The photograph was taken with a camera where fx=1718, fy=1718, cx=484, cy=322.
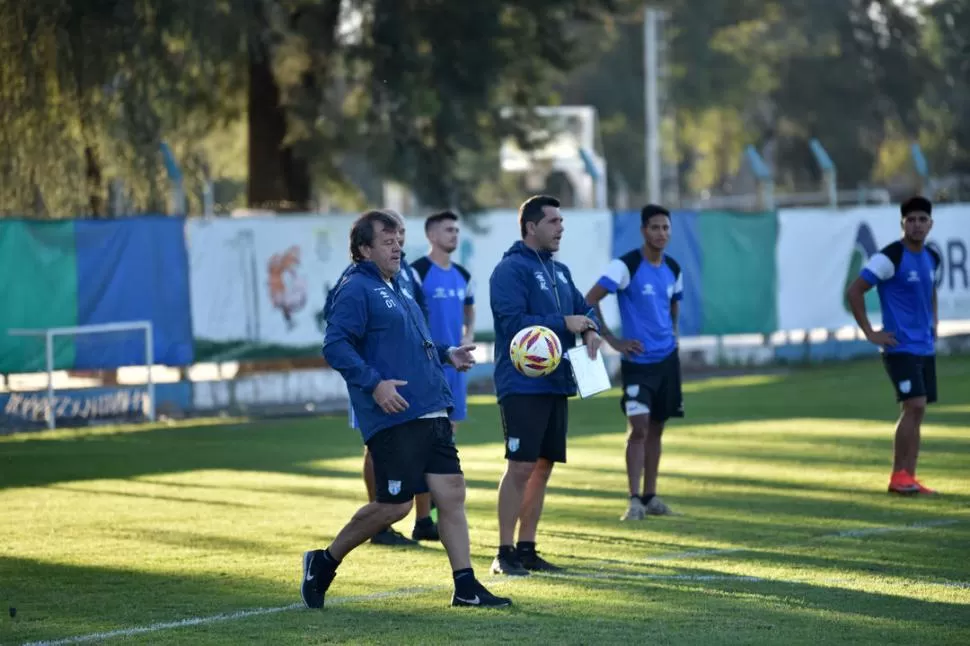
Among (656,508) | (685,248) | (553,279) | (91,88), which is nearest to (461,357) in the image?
(553,279)

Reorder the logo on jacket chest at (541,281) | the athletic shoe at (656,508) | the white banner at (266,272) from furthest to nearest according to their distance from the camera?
the white banner at (266,272)
the athletic shoe at (656,508)
the logo on jacket chest at (541,281)

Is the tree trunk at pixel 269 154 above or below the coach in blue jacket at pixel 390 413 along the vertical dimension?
above

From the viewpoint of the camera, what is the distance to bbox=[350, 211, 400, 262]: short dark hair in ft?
30.0

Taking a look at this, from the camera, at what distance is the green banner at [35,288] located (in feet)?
65.5

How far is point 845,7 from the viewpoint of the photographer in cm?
7438

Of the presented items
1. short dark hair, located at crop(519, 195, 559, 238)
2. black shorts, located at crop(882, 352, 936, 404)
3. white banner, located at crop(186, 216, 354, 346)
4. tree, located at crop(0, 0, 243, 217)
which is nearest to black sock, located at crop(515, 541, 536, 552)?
short dark hair, located at crop(519, 195, 559, 238)

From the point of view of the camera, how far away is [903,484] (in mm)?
13555

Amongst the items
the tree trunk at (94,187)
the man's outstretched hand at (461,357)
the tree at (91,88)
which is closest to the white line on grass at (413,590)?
the man's outstretched hand at (461,357)

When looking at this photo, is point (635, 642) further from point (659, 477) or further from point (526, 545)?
point (659, 477)

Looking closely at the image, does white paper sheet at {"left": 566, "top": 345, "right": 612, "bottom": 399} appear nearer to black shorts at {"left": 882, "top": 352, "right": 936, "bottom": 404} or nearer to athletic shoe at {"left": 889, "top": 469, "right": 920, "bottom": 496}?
athletic shoe at {"left": 889, "top": 469, "right": 920, "bottom": 496}

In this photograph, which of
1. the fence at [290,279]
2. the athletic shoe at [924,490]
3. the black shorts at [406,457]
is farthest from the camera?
→ the fence at [290,279]

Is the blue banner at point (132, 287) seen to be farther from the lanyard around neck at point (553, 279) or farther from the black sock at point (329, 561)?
the black sock at point (329, 561)

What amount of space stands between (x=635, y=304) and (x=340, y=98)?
19211 mm

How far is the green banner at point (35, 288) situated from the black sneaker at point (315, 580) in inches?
458
